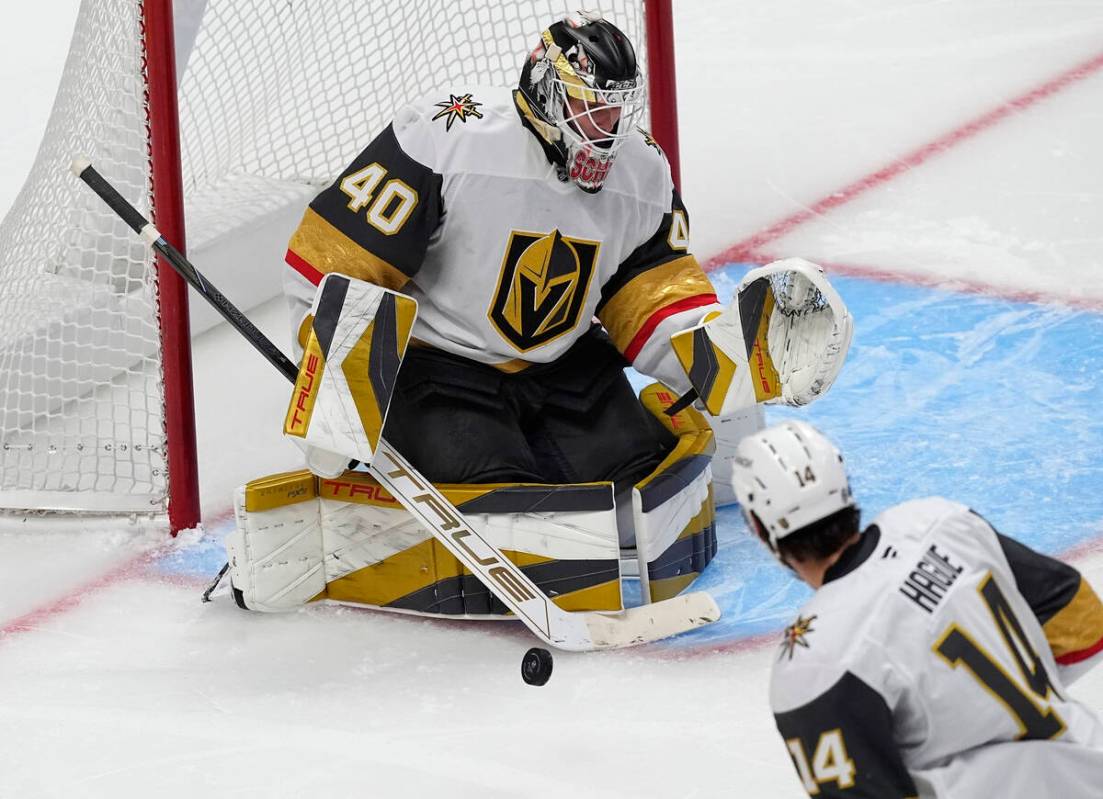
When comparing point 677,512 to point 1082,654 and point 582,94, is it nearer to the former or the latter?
point 582,94

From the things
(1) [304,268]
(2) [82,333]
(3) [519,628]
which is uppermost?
(1) [304,268]

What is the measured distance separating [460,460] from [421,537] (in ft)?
0.48

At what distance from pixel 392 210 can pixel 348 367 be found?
0.87 feet

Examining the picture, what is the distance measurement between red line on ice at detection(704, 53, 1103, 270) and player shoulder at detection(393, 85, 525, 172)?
167 cm

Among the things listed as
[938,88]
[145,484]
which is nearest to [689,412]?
[145,484]

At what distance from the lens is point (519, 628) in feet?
10.6

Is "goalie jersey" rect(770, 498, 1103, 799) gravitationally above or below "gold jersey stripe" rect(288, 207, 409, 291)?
above

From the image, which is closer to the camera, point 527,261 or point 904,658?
point 904,658

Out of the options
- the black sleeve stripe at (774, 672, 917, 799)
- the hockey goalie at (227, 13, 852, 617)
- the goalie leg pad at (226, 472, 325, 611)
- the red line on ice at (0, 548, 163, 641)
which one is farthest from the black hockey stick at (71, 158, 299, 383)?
the black sleeve stripe at (774, 672, 917, 799)

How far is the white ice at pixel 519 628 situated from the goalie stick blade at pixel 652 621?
0.05m

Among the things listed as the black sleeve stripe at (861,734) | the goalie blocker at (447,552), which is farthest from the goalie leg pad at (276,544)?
the black sleeve stripe at (861,734)

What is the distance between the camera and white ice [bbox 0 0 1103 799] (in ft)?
9.04

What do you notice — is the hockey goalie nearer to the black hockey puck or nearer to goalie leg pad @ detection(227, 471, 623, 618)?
goalie leg pad @ detection(227, 471, 623, 618)

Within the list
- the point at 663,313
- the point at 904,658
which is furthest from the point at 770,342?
the point at 904,658
